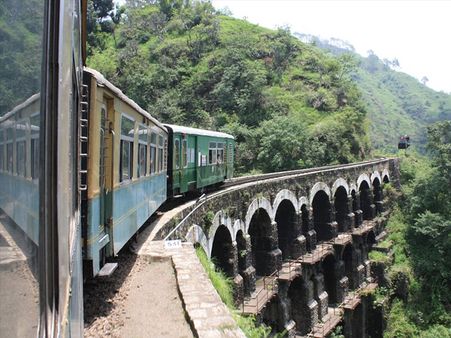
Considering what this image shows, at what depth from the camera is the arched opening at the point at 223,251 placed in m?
12.5

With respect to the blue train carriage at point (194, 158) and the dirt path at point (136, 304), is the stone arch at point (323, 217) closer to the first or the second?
the blue train carriage at point (194, 158)

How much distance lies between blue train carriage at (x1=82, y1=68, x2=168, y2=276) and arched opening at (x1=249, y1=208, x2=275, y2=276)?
8622mm

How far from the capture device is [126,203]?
5.94m

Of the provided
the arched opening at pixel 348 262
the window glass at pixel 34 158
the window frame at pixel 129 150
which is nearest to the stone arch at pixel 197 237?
the window frame at pixel 129 150

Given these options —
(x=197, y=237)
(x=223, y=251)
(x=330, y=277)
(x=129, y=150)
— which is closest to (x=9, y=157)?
(x=129, y=150)

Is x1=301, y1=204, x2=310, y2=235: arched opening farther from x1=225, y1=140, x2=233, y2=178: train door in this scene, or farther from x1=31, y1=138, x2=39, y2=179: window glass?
x1=31, y1=138, x2=39, y2=179: window glass

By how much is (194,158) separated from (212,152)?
191cm

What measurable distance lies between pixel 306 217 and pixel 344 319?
4.28 metres

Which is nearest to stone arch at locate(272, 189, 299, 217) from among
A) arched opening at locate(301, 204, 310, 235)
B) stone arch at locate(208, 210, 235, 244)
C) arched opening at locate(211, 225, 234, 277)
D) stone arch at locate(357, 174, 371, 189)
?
arched opening at locate(301, 204, 310, 235)

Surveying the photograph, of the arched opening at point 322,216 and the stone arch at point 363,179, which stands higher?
the stone arch at point 363,179

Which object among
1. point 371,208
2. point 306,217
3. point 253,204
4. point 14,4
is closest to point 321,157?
point 371,208

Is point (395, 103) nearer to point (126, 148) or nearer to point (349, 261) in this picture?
point (349, 261)

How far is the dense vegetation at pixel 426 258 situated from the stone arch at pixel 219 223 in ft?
38.8

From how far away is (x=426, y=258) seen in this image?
900 inches
